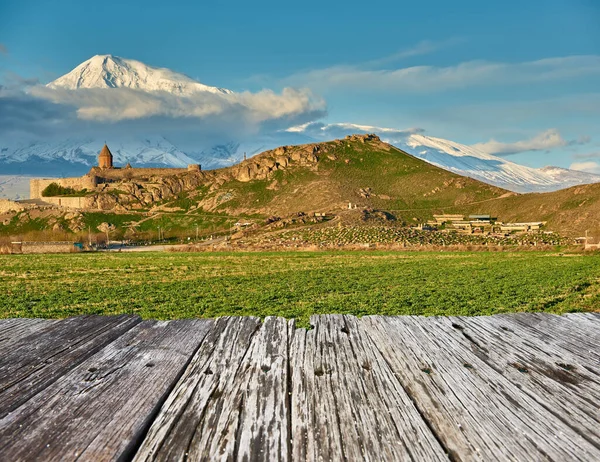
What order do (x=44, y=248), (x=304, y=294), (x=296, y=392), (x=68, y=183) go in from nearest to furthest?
1. (x=296, y=392)
2. (x=304, y=294)
3. (x=44, y=248)
4. (x=68, y=183)

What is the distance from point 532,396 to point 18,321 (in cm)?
335

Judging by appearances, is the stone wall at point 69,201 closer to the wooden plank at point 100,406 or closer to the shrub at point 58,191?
the shrub at point 58,191

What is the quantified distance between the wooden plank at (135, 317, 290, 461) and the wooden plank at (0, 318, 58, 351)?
4.09 feet

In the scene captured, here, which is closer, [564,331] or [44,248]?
[564,331]

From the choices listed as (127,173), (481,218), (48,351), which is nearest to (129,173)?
(127,173)

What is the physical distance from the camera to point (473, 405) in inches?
66.9

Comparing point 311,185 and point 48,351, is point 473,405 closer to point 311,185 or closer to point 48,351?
Result: point 48,351

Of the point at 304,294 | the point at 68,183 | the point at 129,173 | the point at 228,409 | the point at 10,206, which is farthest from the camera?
the point at 129,173

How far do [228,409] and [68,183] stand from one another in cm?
18557

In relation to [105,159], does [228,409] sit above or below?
below

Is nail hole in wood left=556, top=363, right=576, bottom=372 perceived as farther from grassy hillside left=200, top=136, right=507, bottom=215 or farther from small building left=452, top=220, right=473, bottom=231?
grassy hillside left=200, top=136, right=507, bottom=215

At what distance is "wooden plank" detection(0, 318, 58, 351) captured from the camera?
2537 mm

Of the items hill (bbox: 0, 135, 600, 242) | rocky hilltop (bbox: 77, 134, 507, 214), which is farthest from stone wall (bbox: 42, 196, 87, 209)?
rocky hilltop (bbox: 77, 134, 507, 214)

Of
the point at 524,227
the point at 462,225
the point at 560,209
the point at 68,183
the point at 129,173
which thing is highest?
the point at 129,173
